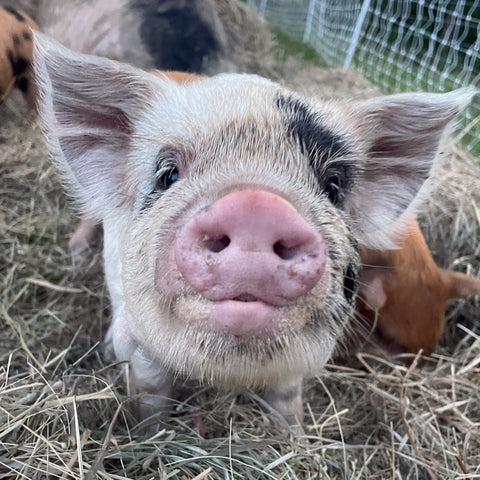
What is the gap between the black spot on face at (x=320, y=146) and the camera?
1.42 metres

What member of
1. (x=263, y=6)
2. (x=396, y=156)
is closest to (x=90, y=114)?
(x=396, y=156)

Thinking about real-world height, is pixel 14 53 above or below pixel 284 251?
below

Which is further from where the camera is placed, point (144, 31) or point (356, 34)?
point (356, 34)

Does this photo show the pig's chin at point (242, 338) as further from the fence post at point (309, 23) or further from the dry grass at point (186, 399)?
the fence post at point (309, 23)

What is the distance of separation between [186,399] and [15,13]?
306 cm

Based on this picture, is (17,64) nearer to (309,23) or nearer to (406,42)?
(406,42)

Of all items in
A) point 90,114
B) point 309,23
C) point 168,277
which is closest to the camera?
point 168,277

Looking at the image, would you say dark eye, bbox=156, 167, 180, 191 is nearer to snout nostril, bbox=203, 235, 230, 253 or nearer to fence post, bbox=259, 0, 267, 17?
snout nostril, bbox=203, 235, 230, 253

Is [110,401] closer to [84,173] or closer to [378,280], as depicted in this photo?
[84,173]

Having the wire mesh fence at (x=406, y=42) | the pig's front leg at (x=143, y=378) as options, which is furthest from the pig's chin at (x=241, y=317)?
the wire mesh fence at (x=406, y=42)

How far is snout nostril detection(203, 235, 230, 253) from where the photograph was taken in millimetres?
1068

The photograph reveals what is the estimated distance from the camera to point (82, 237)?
2740 millimetres

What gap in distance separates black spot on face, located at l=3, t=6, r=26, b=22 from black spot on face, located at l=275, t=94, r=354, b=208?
2771mm

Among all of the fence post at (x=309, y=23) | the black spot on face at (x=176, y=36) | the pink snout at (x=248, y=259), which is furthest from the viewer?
the fence post at (x=309, y=23)
